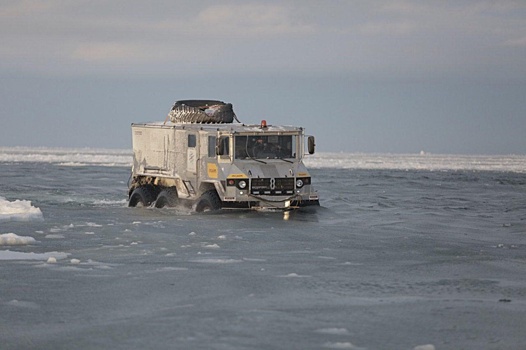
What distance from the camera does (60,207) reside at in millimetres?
27172

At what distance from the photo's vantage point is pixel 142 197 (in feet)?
89.0

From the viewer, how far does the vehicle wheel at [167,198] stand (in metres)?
25.8

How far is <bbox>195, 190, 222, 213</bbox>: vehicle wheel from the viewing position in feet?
77.7

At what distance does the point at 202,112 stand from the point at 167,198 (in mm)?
2652

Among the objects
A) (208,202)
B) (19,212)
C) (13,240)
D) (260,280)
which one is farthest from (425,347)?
(19,212)

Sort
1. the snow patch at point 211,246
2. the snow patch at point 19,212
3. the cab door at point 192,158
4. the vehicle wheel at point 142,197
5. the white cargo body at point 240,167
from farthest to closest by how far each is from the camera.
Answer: the vehicle wheel at point 142,197 → the cab door at point 192,158 → the white cargo body at point 240,167 → the snow patch at point 19,212 → the snow patch at point 211,246

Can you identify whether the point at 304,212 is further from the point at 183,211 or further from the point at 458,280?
the point at 458,280

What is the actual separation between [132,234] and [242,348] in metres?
10.8

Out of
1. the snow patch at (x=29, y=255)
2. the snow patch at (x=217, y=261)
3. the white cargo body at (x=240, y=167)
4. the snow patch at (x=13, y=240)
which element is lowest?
the snow patch at (x=217, y=261)

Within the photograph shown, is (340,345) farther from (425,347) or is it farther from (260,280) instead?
(260,280)

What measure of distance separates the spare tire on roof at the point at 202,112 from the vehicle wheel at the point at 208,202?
8.97 feet

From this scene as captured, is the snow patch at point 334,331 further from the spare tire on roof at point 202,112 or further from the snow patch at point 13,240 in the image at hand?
the spare tire on roof at point 202,112

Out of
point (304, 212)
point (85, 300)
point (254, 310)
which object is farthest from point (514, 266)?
point (304, 212)

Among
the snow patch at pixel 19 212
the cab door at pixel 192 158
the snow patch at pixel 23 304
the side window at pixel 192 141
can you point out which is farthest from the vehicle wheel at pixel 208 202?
the snow patch at pixel 23 304
